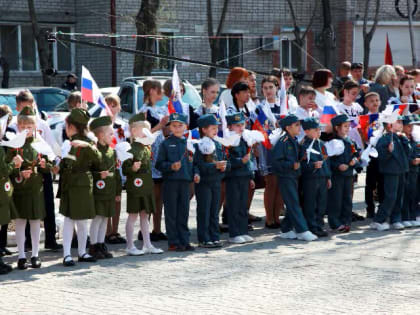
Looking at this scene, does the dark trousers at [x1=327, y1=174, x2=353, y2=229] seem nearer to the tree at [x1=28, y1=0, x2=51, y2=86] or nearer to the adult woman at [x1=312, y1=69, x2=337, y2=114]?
the adult woman at [x1=312, y1=69, x2=337, y2=114]

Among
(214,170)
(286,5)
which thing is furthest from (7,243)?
(286,5)

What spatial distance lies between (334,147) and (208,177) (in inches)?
68.6

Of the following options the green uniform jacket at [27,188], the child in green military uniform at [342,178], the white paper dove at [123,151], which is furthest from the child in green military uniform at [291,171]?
the green uniform jacket at [27,188]

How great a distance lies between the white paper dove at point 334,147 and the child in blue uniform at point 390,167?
2.17 ft

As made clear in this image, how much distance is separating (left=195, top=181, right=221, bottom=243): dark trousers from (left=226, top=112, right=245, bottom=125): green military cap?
2.35 feet

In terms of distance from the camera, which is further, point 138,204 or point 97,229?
point 138,204

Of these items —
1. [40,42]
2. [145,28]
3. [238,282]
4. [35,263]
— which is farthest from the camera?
[40,42]

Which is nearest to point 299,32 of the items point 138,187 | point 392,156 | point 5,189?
point 392,156

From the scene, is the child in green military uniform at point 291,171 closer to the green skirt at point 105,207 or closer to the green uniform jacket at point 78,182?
the green skirt at point 105,207

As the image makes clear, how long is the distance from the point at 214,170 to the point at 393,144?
2545 millimetres

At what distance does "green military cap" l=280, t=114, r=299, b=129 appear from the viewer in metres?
9.97

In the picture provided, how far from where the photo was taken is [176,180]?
30.6 feet

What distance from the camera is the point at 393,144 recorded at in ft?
35.0

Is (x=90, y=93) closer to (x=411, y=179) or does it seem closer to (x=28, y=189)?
(x=28, y=189)
